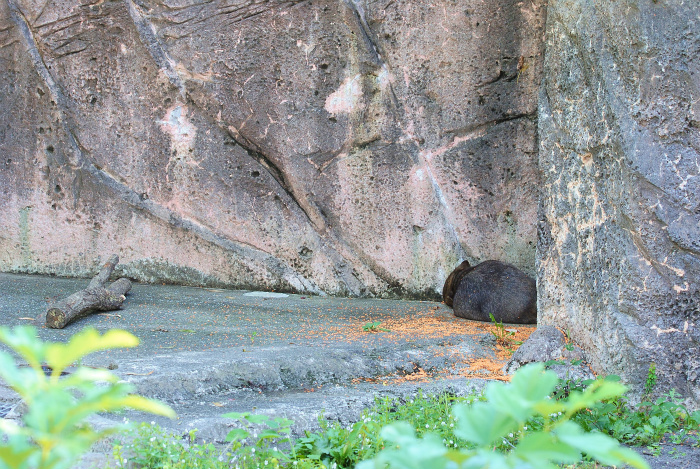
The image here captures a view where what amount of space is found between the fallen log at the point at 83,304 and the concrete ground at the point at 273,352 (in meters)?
0.07

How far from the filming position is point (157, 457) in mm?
2074

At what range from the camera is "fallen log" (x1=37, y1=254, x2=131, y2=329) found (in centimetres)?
423

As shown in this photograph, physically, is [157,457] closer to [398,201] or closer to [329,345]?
[329,345]

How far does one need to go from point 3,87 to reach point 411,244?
437 cm

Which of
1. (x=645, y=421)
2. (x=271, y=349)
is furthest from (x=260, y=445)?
(x=645, y=421)

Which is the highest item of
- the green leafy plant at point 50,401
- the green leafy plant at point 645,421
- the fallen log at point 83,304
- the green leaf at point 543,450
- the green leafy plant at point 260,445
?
the green leafy plant at point 50,401

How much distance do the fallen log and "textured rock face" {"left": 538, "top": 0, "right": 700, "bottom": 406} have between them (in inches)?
127

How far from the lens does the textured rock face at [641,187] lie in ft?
9.67

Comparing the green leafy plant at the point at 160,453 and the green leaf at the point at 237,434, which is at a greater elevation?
the green leaf at the point at 237,434

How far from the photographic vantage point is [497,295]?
5105 millimetres

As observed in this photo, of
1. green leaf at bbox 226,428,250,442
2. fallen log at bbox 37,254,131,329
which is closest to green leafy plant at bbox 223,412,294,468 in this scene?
green leaf at bbox 226,428,250,442

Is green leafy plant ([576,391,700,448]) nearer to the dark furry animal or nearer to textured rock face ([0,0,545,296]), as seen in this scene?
the dark furry animal

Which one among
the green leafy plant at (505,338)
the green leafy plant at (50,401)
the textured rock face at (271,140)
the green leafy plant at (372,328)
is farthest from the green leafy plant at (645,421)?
the textured rock face at (271,140)

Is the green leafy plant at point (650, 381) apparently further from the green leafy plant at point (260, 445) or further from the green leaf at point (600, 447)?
the green leaf at point (600, 447)
